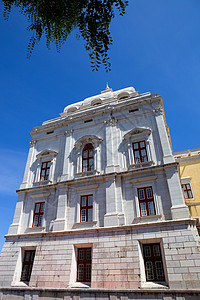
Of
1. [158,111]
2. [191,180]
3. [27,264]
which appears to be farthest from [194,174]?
[27,264]

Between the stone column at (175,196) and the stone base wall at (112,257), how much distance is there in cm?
66

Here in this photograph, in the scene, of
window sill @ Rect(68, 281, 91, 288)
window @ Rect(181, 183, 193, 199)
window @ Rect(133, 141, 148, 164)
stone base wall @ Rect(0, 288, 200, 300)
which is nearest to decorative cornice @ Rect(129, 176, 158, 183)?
window @ Rect(133, 141, 148, 164)

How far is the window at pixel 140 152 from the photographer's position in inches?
734

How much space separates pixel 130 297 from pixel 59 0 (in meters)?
16.5

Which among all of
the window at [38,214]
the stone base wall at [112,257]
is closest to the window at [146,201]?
the stone base wall at [112,257]

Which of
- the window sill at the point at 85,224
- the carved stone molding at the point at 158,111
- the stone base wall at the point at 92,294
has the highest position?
the carved stone molding at the point at 158,111

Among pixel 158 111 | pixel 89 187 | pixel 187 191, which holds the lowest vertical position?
pixel 89 187

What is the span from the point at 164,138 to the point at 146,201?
6.09m

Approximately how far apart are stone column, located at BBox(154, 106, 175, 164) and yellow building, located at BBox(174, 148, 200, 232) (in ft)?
23.6

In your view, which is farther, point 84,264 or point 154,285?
point 84,264

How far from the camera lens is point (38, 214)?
19.7 meters

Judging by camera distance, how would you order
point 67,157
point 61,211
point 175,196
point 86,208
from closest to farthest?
1. point 175,196
2. point 86,208
3. point 61,211
4. point 67,157

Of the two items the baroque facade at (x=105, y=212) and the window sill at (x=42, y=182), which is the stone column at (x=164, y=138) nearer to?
the baroque facade at (x=105, y=212)

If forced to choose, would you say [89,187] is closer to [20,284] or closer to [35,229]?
[35,229]
